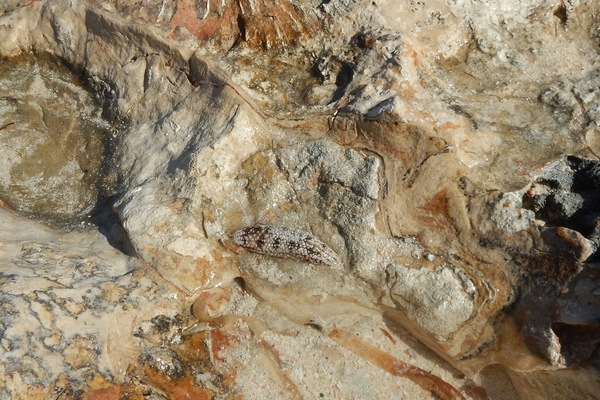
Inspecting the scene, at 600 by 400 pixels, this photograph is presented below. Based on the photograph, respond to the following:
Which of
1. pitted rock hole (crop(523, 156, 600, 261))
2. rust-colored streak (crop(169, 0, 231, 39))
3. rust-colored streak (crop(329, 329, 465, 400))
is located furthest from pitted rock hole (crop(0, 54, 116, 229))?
pitted rock hole (crop(523, 156, 600, 261))

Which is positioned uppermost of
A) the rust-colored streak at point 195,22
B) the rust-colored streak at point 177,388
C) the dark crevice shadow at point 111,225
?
the rust-colored streak at point 195,22

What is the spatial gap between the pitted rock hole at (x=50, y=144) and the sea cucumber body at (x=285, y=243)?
111cm

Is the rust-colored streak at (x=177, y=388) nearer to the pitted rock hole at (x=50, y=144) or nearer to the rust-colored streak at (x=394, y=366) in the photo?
the rust-colored streak at (x=394, y=366)

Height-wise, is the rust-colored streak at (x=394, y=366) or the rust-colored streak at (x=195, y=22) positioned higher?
the rust-colored streak at (x=195, y=22)

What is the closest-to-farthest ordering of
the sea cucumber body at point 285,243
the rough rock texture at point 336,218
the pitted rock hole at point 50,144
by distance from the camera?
the rough rock texture at point 336,218
the sea cucumber body at point 285,243
the pitted rock hole at point 50,144

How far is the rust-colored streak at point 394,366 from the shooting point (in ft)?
9.08

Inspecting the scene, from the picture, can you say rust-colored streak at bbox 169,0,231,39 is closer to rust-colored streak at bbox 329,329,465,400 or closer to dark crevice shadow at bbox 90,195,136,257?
dark crevice shadow at bbox 90,195,136,257

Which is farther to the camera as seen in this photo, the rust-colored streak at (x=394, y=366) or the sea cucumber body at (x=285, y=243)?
the sea cucumber body at (x=285, y=243)

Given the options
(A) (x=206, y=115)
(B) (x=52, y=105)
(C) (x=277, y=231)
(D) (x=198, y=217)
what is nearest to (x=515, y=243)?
(C) (x=277, y=231)

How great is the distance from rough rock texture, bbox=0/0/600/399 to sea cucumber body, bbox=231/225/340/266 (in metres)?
0.06

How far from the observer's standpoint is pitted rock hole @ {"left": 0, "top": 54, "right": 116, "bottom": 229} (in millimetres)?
3602

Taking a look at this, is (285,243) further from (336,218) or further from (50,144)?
(50,144)

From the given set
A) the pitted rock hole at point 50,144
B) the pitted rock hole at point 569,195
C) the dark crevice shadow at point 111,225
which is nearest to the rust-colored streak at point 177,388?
the dark crevice shadow at point 111,225

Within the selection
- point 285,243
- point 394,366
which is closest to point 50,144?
point 285,243
